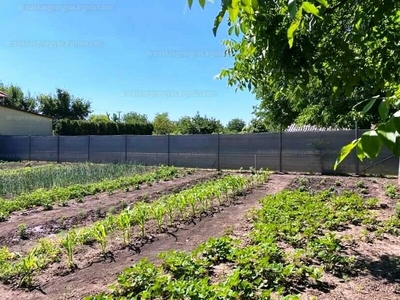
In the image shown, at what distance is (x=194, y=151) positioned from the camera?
15.3m

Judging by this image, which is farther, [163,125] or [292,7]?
[163,125]

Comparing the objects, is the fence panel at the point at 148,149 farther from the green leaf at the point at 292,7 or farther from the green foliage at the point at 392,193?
the green leaf at the point at 292,7

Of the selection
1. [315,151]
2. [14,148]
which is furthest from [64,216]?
[14,148]

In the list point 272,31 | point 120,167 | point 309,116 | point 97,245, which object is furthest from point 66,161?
point 272,31

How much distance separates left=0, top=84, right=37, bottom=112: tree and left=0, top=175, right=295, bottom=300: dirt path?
40.0 metres

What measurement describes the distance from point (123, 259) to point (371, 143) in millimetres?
3784

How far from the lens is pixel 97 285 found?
325 centimetres

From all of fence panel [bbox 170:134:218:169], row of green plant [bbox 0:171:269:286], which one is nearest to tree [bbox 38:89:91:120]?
fence panel [bbox 170:134:218:169]

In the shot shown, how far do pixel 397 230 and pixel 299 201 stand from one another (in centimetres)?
202

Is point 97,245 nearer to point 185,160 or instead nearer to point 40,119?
point 185,160

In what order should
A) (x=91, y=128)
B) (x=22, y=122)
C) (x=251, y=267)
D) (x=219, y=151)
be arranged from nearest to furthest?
(x=251, y=267), (x=219, y=151), (x=22, y=122), (x=91, y=128)

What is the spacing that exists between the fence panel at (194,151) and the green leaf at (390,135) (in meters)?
13.9

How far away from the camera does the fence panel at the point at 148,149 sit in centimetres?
1630

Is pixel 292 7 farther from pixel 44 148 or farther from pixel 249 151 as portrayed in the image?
pixel 44 148
